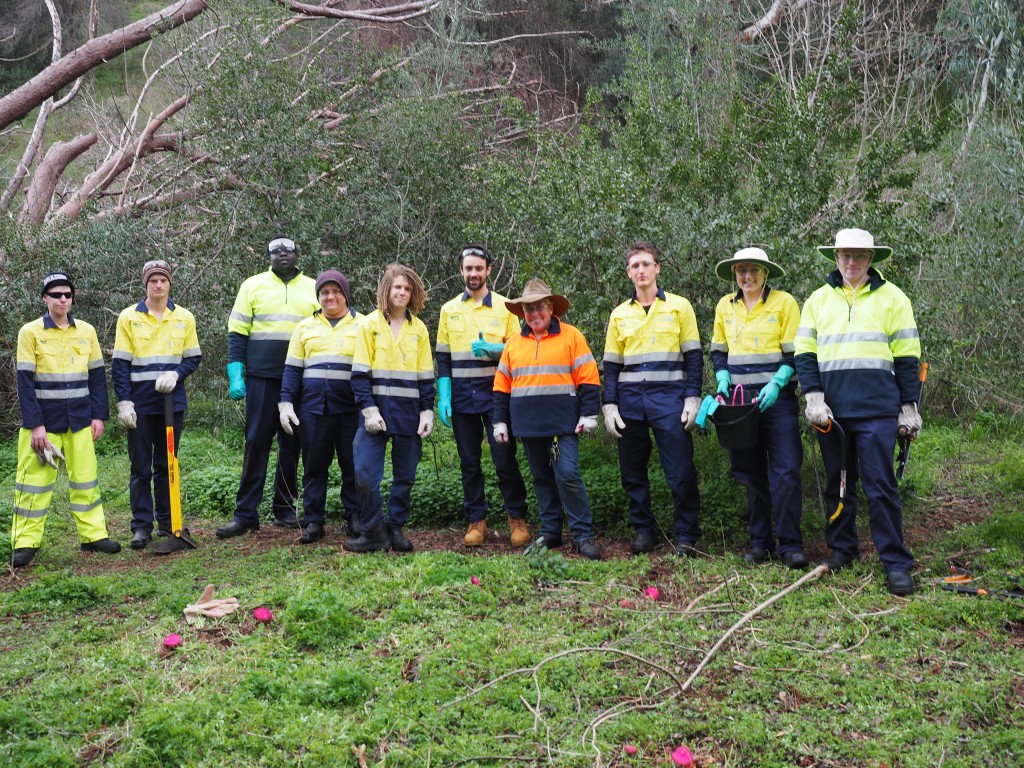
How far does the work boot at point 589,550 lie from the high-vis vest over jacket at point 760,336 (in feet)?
5.37

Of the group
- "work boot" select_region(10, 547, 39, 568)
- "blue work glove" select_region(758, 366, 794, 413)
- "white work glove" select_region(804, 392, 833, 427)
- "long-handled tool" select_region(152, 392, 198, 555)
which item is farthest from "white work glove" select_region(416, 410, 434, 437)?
"work boot" select_region(10, 547, 39, 568)

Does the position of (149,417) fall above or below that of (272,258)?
below

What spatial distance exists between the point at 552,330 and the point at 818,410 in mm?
2112

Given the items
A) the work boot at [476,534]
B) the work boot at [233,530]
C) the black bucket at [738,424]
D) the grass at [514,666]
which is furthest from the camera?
the work boot at [233,530]

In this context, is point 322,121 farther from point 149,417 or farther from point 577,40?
point 577,40

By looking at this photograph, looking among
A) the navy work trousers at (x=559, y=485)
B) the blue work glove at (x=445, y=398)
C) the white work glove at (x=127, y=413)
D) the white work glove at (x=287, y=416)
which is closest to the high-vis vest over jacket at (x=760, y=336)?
the navy work trousers at (x=559, y=485)

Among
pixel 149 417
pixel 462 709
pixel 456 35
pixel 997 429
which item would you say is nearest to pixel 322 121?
pixel 456 35

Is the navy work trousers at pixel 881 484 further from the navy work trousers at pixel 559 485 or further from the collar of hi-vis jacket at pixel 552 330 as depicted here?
the collar of hi-vis jacket at pixel 552 330

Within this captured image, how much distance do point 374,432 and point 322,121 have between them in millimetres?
7925

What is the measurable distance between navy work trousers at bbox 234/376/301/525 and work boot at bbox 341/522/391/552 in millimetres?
1196

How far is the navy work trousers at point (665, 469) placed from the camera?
7004 millimetres

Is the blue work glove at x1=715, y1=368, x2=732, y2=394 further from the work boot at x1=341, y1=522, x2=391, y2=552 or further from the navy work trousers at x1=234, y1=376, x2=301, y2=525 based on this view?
the navy work trousers at x1=234, y1=376, x2=301, y2=525

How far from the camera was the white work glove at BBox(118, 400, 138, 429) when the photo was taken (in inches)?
302

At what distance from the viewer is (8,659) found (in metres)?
5.03
